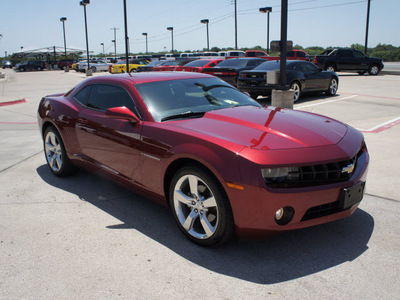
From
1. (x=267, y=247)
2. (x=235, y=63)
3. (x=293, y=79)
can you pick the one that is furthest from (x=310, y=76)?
(x=267, y=247)

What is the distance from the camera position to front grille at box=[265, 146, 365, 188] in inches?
118

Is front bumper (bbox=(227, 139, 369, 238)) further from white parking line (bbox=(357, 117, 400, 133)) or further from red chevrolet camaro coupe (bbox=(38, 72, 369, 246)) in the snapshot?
white parking line (bbox=(357, 117, 400, 133))

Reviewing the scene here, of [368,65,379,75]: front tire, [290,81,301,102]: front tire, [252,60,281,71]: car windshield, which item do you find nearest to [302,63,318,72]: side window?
[290,81,301,102]: front tire

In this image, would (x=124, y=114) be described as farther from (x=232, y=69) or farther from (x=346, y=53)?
(x=346, y=53)

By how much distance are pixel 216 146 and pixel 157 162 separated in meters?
0.77

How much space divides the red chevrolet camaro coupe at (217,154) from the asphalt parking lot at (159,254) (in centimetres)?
31

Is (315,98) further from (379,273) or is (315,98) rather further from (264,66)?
(379,273)

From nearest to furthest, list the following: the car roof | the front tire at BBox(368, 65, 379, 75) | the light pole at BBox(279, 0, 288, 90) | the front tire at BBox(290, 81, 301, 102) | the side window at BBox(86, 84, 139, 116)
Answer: the side window at BBox(86, 84, 139, 116), the car roof, the light pole at BBox(279, 0, 288, 90), the front tire at BBox(290, 81, 301, 102), the front tire at BBox(368, 65, 379, 75)

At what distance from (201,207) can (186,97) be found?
4.80 feet

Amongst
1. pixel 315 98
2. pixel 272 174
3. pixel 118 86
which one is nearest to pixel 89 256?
pixel 272 174

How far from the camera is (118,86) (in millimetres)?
4488

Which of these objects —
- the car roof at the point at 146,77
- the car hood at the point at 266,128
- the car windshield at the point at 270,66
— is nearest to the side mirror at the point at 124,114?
the car hood at the point at 266,128

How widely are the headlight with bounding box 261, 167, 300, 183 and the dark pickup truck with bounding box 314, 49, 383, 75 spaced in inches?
975

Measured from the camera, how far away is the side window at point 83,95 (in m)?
5.00
